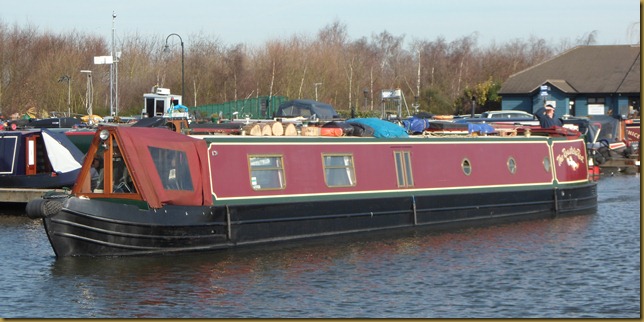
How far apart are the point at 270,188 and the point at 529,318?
20.7 feet

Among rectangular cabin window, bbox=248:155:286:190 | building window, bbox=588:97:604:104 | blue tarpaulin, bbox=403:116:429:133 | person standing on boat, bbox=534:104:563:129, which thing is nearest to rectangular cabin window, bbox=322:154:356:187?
rectangular cabin window, bbox=248:155:286:190

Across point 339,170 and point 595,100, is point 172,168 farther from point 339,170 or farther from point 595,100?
point 595,100

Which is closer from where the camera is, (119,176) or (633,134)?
(119,176)

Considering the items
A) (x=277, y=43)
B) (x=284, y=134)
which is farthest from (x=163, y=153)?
(x=277, y=43)

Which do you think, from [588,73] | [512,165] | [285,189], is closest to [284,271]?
[285,189]

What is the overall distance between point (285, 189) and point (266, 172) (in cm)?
43

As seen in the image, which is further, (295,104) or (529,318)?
(295,104)

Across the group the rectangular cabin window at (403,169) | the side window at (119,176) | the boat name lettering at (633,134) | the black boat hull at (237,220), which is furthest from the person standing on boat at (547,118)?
the boat name lettering at (633,134)

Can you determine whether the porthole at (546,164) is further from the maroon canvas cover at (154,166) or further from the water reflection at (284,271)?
the maroon canvas cover at (154,166)

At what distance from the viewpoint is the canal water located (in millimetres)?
13945

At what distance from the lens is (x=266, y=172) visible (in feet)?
61.7

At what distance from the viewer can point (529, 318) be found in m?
13.5

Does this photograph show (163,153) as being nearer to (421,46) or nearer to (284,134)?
(284,134)

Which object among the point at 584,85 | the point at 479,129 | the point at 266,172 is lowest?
the point at 266,172
